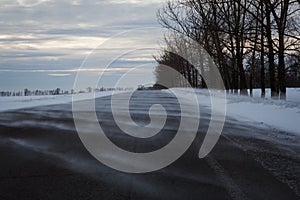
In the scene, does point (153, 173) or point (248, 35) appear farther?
point (248, 35)

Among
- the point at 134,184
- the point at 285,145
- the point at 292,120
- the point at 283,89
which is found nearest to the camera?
the point at 134,184

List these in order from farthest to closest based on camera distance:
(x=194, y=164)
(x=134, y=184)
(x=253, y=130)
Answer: (x=253, y=130), (x=194, y=164), (x=134, y=184)

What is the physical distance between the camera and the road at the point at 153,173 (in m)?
5.11

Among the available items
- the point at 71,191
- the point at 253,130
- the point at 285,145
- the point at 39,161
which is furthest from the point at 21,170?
the point at 253,130

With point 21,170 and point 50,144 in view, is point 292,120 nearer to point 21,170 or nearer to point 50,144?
point 50,144

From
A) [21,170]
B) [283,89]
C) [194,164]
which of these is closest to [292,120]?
[194,164]

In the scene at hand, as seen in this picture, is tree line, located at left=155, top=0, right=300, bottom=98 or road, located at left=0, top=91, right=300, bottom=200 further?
tree line, located at left=155, top=0, right=300, bottom=98

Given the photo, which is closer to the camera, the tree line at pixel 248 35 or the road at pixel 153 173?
the road at pixel 153 173

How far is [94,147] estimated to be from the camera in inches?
331

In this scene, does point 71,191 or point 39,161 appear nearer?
point 71,191

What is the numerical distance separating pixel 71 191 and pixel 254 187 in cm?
243

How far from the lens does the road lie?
5.11 meters

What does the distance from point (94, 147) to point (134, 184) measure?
3044 millimetres

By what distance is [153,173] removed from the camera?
20.3 feet
